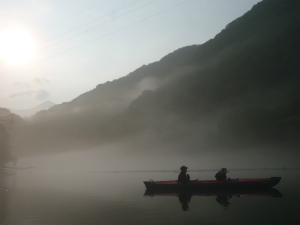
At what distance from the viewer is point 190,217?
27.6m

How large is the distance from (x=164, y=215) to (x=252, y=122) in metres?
181

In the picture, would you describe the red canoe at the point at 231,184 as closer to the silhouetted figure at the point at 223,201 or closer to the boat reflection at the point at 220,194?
the boat reflection at the point at 220,194

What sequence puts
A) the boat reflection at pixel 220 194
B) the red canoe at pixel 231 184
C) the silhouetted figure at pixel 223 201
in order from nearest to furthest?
the silhouetted figure at pixel 223 201 < the boat reflection at pixel 220 194 < the red canoe at pixel 231 184

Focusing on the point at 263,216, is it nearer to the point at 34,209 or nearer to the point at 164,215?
the point at 164,215

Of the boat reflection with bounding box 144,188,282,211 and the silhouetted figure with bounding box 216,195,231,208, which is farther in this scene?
the boat reflection with bounding box 144,188,282,211

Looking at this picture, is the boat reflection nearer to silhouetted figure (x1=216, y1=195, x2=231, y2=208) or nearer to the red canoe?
silhouetted figure (x1=216, y1=195, x2=231, y2=208)

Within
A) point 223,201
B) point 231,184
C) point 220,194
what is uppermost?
point 231,184

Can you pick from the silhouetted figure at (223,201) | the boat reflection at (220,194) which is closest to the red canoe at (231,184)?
the boat reflection at (220,194)

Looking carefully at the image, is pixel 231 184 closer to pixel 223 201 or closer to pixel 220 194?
pixel 220 194

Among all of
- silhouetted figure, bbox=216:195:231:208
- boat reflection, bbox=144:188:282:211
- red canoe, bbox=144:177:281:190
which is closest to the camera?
silhouetted figure, bbox=216:195:231:208

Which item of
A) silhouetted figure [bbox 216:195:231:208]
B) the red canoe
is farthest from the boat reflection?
the red canoe

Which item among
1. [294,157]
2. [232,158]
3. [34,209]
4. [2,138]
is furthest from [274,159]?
[34,209]

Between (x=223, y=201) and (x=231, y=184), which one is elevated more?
(x=231, y=184)

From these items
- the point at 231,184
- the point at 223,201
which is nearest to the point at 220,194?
the point at 231,184
